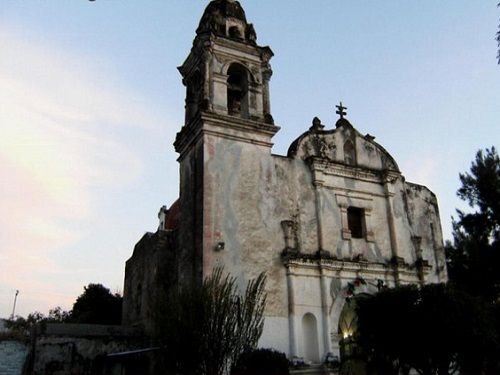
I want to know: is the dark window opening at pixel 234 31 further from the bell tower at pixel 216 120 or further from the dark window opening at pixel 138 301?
the dark window opening at pixel 138 301

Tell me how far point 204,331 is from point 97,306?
842 inches

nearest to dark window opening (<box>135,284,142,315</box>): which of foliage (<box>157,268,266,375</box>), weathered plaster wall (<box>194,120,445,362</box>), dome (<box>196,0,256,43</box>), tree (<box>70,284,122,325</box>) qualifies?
weathered plaster wall (<box>194,120,445,362</box>)

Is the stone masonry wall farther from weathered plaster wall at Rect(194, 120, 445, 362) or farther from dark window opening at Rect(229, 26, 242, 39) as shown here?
dark window opening at Rect(229, 26, 242, 39)

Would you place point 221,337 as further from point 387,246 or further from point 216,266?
point 387,246

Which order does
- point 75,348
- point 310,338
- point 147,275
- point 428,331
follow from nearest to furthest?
point 428,331 → point 75,348 → point 310,338 → point 147,275

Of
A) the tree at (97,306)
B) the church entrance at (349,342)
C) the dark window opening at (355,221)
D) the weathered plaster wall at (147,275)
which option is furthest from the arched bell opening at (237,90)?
the tree at (97,306)

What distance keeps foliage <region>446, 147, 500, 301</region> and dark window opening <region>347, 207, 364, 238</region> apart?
15.0 feet

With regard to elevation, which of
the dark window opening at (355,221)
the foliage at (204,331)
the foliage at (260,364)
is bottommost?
the foliage at (260,364)

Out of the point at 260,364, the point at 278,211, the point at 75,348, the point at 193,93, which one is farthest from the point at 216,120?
the point at 75,348

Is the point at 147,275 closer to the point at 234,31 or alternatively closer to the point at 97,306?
the point at 234,31

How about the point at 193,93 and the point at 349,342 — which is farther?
the point at 193,93

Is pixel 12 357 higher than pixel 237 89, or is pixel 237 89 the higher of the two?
pixel 237 89

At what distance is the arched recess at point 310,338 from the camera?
14672 mm

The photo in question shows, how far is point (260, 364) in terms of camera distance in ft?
37.3
